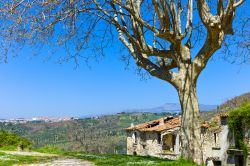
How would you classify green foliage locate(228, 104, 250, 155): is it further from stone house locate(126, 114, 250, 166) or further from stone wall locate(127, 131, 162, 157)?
stone wall locate(127, 131, 162, 157)

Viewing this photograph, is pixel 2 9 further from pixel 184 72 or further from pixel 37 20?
pixel 184 72

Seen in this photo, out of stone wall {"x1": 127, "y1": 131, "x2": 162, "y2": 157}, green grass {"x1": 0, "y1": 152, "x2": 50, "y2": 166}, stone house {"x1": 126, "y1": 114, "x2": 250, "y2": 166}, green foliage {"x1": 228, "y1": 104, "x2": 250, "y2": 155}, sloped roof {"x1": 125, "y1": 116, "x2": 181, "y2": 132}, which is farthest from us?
stone wall {"x1": 127, "y1": 131, "x2": 162, "y2": 157}

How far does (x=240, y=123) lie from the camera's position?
46406mm

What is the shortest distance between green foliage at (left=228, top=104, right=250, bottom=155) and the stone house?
102 cm

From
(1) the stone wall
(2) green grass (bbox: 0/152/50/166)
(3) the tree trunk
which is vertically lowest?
(1) the stone wall

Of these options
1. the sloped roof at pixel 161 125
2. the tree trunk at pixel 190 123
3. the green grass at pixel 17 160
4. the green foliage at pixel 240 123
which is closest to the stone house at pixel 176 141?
the sloped roof at pixel 161 125

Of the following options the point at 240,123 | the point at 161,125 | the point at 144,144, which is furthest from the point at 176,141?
the point at 240,123

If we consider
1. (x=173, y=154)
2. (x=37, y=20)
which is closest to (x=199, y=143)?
(x=37, y=20)

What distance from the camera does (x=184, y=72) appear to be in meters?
14.3

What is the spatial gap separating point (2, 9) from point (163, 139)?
53.2 m

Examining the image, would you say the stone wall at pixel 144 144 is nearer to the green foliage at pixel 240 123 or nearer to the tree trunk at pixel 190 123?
the green foliage at pixel 240 123

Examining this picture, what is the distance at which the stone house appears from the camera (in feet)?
167

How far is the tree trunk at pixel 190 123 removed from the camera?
1380 centimetres

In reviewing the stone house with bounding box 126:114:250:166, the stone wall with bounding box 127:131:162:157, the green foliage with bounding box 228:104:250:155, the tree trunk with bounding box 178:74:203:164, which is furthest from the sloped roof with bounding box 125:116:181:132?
the tree trunk with bounding box 178:74:203:164
